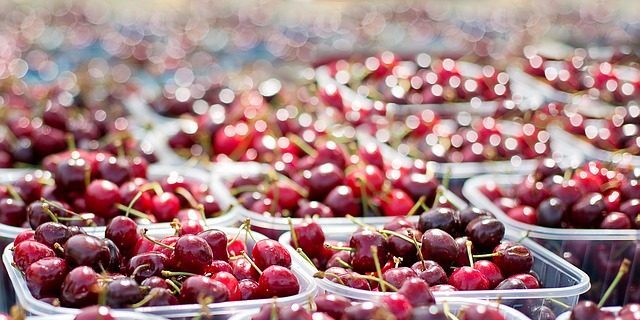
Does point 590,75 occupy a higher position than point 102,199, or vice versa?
point 590,75

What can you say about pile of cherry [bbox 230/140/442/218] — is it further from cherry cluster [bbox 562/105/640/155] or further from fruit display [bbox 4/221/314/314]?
cherry cluster [bbox 562/105/640/155]

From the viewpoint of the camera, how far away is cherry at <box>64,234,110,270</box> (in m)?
1.47

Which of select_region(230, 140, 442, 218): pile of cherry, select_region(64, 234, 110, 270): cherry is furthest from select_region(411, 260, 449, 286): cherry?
select_region(64, 234, 110, 270): cherry

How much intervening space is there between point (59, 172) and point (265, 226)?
53cm

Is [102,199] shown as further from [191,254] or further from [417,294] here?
[417,294]

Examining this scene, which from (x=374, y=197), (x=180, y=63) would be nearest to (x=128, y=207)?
(x=374, y=197)

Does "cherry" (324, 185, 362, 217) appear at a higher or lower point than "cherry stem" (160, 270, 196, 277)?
lower

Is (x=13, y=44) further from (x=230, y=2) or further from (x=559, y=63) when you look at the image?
(x=559, y=63)

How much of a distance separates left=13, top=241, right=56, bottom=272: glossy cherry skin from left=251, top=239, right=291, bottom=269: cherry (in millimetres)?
380

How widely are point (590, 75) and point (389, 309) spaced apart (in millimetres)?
2299

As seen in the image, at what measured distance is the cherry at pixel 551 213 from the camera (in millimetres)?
2025

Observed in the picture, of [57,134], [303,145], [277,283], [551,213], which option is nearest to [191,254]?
[277,283]

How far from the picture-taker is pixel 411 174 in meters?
2.27

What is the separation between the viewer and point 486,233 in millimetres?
1738
